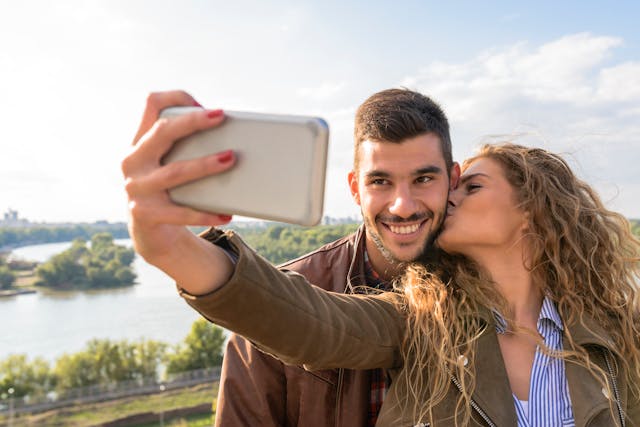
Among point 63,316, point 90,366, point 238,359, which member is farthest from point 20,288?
point 238,359

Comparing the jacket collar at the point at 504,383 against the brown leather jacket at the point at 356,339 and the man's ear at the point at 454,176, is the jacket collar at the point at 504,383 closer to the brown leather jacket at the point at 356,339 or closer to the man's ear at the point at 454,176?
the brown leather jacket at the point at 356,339

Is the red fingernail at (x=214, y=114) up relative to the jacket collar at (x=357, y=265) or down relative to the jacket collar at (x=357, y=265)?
up

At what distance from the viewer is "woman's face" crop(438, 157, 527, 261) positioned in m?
1.54

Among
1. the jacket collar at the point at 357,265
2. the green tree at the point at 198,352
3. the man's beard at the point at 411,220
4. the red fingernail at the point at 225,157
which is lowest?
the green tree at the point at 198,352

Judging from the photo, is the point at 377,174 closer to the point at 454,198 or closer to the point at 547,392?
the point at 454,198

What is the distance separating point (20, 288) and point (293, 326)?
43290 mm

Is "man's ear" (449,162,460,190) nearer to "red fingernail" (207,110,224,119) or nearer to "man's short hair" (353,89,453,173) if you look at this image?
"man's short hair" (353,89,453,173)

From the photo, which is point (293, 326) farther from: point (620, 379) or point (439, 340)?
point (620, 379)

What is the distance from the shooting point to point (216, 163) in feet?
2.29

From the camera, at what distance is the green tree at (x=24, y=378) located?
18.7 m

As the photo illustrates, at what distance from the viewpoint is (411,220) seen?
1.52 meters

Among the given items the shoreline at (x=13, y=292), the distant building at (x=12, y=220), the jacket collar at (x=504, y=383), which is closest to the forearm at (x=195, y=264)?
the jacket collar at (x=504, y=383)

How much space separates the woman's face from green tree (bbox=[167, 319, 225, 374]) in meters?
19.5

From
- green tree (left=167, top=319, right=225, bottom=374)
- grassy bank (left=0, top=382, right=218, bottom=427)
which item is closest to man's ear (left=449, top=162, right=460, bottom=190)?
grassy bank (left=0, top=382, right=218, bottom=427)
